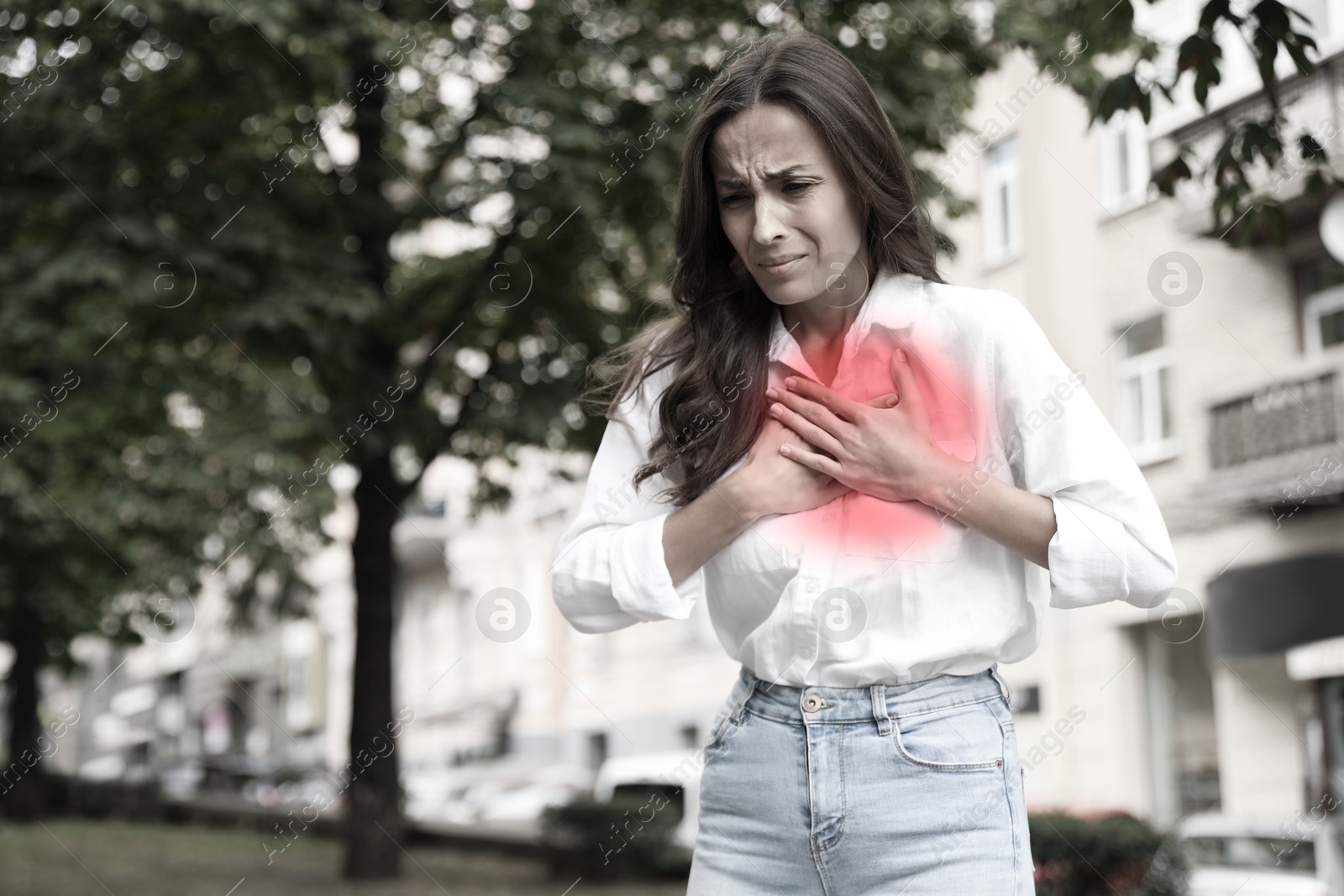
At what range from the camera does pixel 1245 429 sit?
50.8 feet

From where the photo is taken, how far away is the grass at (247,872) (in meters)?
11.6

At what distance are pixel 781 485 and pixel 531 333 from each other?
354 inches

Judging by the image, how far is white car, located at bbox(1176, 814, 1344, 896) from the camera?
32.1 ft

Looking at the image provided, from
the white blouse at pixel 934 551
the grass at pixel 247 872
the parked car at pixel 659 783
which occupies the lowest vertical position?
the grass at pixel 247 872

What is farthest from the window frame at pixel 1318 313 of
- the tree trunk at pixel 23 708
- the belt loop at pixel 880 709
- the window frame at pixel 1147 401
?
the tree trunk at pixel 23 708

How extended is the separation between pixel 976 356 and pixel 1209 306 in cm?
1535

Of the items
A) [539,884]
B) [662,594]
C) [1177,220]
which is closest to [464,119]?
[539,884]

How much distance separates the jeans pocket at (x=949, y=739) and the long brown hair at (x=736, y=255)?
41cm

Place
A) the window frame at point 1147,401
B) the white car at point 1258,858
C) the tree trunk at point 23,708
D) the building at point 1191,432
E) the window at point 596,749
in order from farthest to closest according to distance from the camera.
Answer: the window at point 596,749 → the tree trunk at point 23,708 → the window frame at point 1147,401 → the building at point 1191,432 → the white car at point 1258,858

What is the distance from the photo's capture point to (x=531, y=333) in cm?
1078

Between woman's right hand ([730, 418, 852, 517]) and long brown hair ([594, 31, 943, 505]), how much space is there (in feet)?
0.37

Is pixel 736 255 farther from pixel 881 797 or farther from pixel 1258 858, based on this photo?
pixel 1258 858

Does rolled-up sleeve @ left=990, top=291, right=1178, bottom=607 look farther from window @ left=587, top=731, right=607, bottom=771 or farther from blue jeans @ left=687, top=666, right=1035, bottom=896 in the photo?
window @ left=587, top=731, right=607, bottom=771

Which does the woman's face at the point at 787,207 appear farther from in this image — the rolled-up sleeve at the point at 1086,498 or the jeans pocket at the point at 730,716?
the jeans pocket at the point at 730,716
